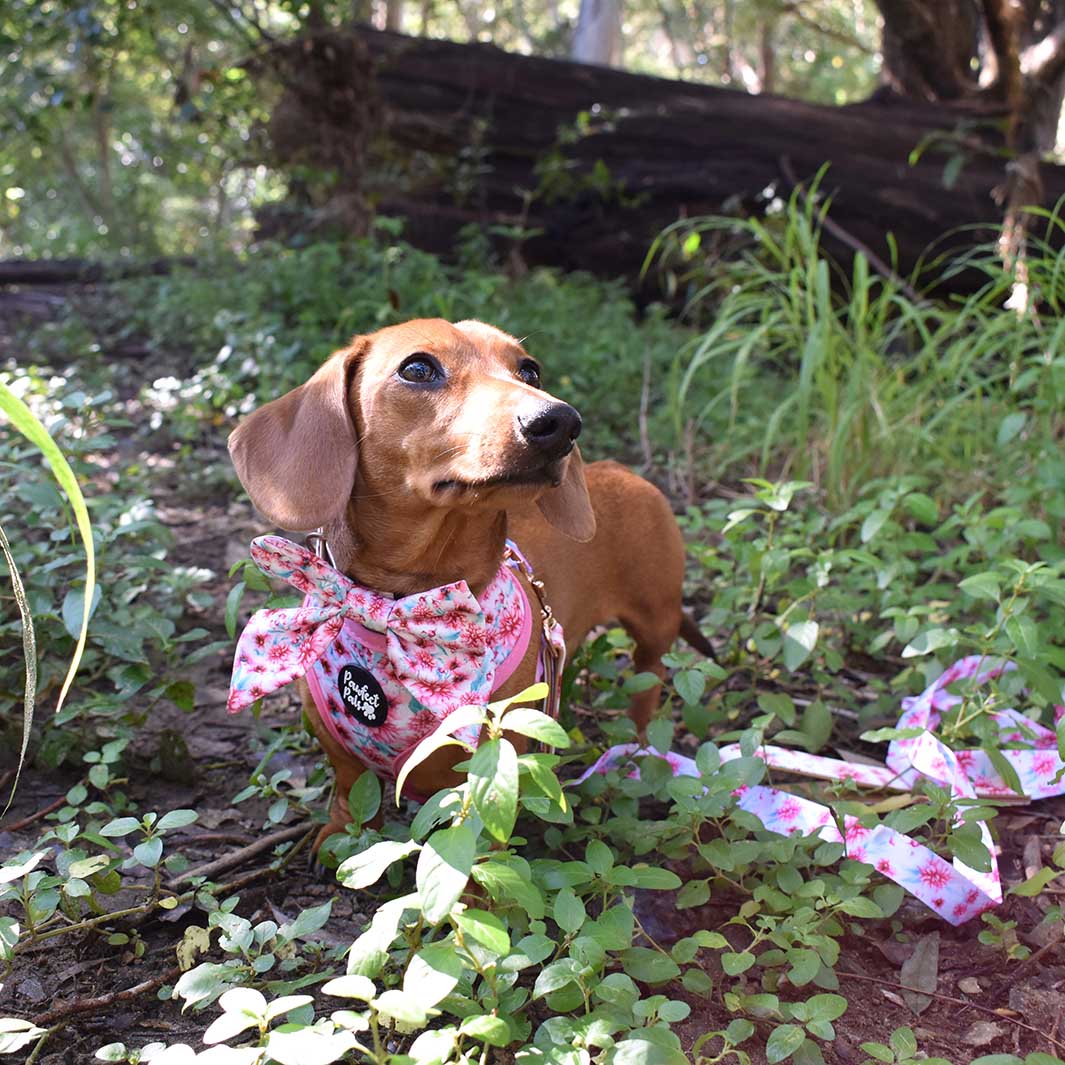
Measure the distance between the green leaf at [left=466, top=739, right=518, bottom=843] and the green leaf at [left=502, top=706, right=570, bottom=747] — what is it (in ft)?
0.12

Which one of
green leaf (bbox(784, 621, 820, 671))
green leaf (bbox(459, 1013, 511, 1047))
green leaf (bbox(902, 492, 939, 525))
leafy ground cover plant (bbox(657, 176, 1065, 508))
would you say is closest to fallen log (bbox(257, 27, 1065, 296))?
leafy ground cover plant (bbox(657, 176, 1065, 508))

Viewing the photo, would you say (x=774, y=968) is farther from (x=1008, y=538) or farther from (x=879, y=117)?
(x=879, y=117)

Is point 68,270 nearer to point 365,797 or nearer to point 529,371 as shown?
point 529,371

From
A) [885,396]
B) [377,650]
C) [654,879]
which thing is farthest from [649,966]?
[885,396]

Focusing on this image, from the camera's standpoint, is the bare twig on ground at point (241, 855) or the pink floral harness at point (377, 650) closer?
the pink floral harness at point (377, 650)

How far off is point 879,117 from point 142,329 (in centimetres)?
518

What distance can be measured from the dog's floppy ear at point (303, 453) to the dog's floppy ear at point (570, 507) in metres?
0.44

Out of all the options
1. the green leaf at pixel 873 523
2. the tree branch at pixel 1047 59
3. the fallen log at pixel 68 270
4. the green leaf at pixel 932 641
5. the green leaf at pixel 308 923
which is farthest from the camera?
the fallen log at pixel 68 270

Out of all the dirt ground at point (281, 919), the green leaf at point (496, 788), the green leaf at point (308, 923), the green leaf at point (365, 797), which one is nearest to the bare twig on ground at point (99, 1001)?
the dirt ground at point (281, 919)

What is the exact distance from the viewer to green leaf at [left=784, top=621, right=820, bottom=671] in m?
2.64

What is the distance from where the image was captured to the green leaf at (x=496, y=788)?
1359 mm

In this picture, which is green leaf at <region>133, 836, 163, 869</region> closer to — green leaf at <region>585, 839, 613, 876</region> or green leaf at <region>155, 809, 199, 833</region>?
green leaf at <region>155, 809, 199, 833</region>

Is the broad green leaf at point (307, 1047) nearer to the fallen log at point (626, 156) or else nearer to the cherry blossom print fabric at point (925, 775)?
the cherry blossom print fabric at point (925, 775)

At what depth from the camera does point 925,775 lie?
2.48 meters
